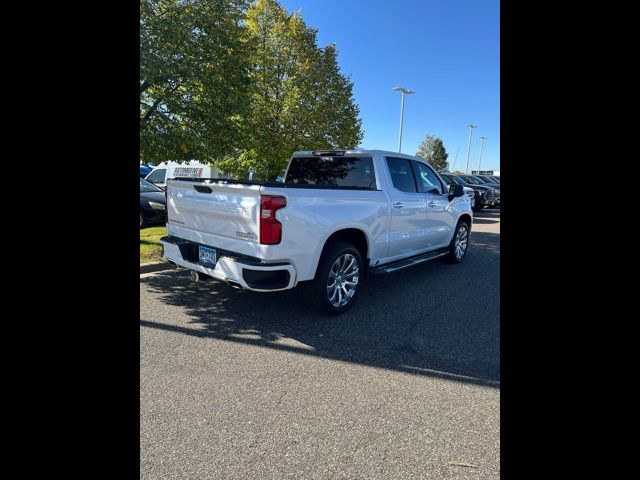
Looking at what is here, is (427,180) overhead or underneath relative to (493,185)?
underneath

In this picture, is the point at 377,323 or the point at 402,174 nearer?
the point at 377,323

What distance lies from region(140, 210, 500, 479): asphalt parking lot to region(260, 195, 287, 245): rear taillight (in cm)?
104

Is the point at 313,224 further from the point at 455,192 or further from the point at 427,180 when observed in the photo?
the point at 455,192

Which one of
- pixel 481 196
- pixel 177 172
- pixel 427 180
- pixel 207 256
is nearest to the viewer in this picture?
pixel 207 256

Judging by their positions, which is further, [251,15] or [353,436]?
[251,15]

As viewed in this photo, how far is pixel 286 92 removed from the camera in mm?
11719

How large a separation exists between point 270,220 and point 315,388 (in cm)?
162

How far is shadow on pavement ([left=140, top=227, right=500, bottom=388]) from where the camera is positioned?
3.66 metres

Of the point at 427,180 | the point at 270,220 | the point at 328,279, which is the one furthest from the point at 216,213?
the point at 427,180
